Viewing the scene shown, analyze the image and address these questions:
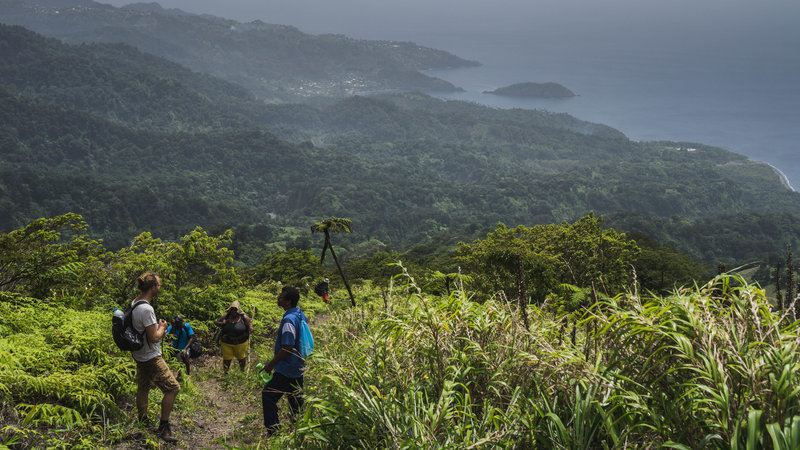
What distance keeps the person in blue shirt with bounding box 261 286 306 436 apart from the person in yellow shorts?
1948 mm

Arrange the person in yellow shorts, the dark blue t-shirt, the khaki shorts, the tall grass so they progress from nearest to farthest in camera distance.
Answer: the tall grass
the khaki shorts
the dark blue t-shirt
the person in yellow shorts

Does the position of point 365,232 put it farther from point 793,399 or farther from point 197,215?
point 793,399

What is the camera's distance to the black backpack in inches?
161

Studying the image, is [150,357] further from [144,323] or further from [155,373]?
[144,323]

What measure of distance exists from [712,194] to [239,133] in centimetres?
15282

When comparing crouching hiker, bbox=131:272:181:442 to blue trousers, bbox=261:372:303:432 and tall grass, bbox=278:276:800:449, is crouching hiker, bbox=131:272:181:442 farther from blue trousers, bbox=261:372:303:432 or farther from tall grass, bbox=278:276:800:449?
tall grass, bbox=278:276:800:449

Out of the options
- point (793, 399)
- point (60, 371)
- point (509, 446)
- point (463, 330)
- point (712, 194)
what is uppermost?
point (793, 399)

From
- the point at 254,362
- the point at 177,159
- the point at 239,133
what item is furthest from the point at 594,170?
the point at 254,362

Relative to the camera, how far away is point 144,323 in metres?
4.16

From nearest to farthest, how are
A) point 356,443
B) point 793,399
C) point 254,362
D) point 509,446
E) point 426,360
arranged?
point 793,399 < point 509,446 < point 356,443 < point 426,360 < point 254,362

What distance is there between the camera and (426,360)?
3973 millimetres

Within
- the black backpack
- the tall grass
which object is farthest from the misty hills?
the tall grass

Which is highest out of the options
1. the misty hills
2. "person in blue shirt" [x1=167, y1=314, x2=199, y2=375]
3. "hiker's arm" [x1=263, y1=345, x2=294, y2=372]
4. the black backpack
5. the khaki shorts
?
the black backpack

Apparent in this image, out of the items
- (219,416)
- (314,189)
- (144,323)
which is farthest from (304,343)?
(314,189)
